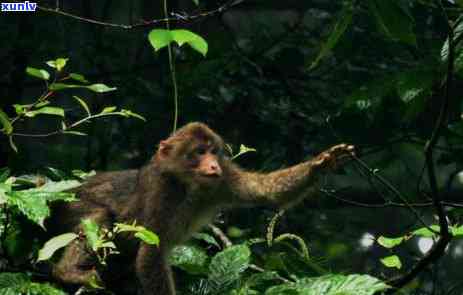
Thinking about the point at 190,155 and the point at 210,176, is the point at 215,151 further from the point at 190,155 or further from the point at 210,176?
the point at 210,176

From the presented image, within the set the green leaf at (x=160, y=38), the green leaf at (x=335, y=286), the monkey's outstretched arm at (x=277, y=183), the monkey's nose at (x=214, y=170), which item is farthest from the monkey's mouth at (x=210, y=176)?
the green leaf at (x=160, y=38)

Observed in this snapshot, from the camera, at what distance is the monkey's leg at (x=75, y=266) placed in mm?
5285

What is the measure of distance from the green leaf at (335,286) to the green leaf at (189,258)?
802 millimetres

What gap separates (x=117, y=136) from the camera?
8.34 m

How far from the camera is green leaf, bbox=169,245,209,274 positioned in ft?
16.6

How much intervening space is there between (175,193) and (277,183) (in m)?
0.72

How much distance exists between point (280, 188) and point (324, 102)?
2.25 meters

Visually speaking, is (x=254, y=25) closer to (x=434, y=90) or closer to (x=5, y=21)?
(x=5, y=21)

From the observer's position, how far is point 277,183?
614 cm

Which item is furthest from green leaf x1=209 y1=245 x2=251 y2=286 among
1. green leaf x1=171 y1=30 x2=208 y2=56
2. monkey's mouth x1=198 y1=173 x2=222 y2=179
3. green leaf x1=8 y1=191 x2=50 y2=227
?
monkey's mouth x1=198 y1=173 x2=222 y2=179

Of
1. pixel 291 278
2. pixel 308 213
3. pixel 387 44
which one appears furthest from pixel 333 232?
pixel 291 278

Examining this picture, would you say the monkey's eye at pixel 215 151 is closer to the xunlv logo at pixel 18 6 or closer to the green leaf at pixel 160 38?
the xunlv logo at pixel 18 6

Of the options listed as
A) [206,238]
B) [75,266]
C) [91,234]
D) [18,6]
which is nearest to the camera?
[91,234]

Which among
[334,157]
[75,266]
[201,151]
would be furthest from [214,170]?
[75,266]
